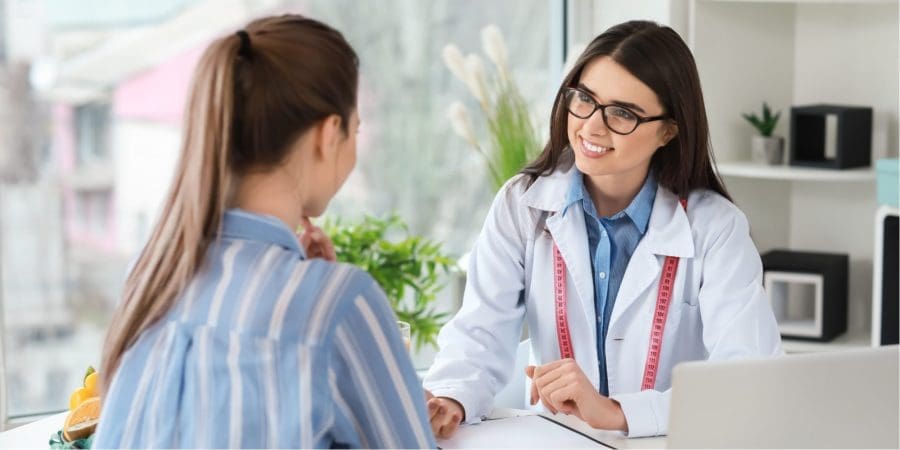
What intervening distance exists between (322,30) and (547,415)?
2.41ft

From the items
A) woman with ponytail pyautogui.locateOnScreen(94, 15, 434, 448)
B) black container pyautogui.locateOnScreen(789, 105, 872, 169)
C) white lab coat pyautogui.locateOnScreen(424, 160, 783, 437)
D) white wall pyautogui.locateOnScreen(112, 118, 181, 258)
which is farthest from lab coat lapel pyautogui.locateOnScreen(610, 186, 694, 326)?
white wall pyautogui.locateOnScreen(112, 118, 181, 258)

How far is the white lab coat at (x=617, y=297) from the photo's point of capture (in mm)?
1914

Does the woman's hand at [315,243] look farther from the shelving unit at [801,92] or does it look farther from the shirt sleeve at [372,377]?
the shelving unit at [801,92]

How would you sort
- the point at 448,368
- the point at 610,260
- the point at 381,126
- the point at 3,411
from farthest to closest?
the point at 381,126
the point at 3,411
the point at 610,260
the point at 448,368

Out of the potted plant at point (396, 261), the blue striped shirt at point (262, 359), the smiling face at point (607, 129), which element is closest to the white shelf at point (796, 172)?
the potted plant at point (396, 261)

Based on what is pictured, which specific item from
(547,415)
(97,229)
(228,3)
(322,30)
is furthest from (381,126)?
(322,30)

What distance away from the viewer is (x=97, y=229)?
3.13 m

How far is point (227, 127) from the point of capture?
1.18 meters

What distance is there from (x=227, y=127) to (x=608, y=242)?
1.00m

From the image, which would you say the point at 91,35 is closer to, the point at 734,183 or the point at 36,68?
the point at 36,68

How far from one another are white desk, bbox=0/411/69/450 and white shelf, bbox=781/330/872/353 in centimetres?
202

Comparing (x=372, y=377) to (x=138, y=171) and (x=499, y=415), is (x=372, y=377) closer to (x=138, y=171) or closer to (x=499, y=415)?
(x=499, y=415)

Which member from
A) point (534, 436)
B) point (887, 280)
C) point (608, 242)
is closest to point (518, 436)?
point (534, 436)

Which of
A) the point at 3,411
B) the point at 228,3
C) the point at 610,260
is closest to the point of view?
the point at 610,260
